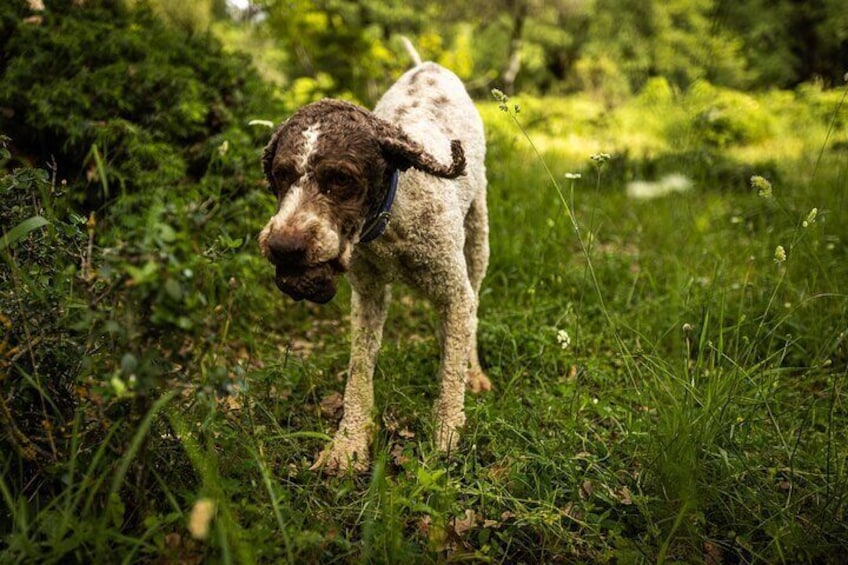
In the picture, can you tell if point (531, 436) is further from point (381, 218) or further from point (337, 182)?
point (337, 182)

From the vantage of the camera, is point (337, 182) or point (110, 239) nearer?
point (337, 182)

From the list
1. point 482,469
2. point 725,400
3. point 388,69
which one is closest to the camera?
point 725,400

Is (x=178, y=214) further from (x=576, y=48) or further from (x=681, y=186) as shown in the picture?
(x=576, y=48)

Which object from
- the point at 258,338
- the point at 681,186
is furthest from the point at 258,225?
the point at 681,186

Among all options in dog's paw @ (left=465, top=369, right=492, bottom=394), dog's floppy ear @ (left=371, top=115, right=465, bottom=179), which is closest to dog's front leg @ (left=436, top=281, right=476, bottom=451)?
dog's paw @ (left=465, top=369, right=492, bottom=394)

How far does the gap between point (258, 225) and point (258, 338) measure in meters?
0.75

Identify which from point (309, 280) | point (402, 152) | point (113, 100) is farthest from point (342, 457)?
point (113, 100)

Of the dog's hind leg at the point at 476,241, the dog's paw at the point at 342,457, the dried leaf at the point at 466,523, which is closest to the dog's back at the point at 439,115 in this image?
the dog's hind leg at the point at 476,241

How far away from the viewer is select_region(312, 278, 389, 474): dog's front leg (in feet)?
8.52

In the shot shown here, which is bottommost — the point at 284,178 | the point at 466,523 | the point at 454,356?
the point at 466,523

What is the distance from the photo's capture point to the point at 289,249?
189 cm

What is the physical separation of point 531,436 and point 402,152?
1.36 meters

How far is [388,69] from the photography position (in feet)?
28.9

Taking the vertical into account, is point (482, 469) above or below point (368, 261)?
below
